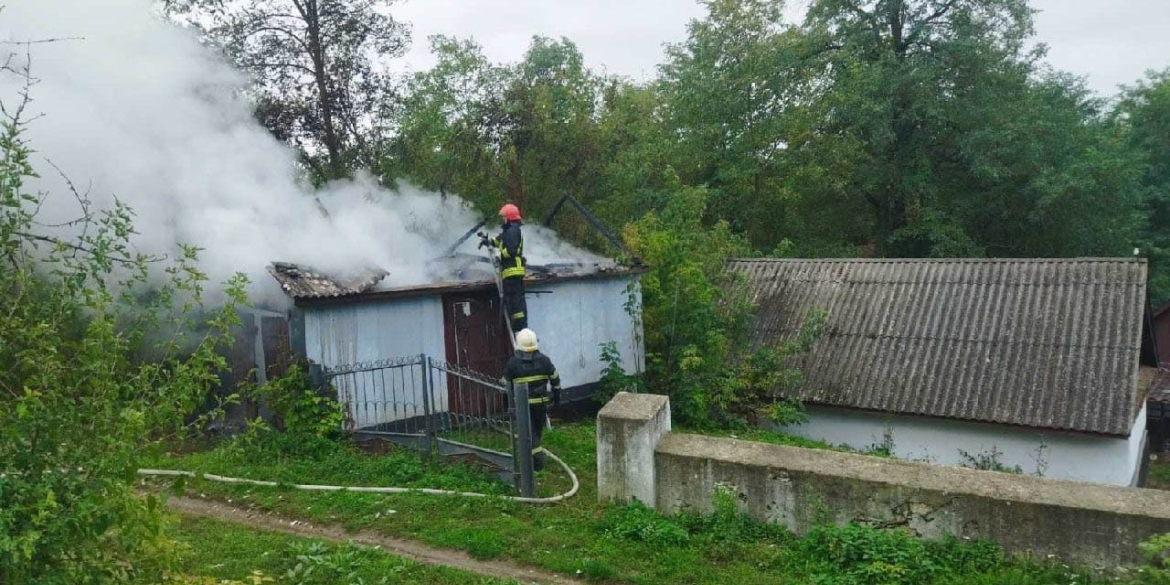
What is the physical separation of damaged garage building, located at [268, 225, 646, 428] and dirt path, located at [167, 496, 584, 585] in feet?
8.13

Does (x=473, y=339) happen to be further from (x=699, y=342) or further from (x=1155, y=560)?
(x=1155, y=560)

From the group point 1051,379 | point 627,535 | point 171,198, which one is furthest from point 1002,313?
point 171,198

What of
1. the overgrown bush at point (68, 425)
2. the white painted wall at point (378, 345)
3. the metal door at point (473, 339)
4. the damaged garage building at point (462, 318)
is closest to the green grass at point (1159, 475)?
the damaged garage building at point (462, 318)

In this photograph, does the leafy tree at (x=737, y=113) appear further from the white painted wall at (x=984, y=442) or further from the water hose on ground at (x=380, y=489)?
the water hose on ground at (x=380, y=489)

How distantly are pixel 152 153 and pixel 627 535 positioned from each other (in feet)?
27.8

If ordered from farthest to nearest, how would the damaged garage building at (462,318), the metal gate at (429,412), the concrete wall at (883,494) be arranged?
the damaged garage building at (462,318) < the metal gate at (429,412) < the concrete wall at (883,494)

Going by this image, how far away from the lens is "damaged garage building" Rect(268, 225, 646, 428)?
1025 cm

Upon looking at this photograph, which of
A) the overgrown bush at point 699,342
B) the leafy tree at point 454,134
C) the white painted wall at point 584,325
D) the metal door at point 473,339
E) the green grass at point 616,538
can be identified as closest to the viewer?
the green grass at point 616,538

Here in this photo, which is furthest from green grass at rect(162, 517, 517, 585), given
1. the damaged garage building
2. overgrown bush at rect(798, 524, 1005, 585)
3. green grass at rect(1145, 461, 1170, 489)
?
green grass at rect(1145, 461, 1170, 489)

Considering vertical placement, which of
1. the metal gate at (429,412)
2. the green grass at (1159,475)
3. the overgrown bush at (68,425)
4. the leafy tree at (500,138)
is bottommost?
the green grass at (1159,475)

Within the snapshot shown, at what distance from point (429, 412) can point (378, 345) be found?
1.31 meters

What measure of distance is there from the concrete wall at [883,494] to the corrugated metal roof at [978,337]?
287 inches

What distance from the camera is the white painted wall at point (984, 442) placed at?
12.6 meters

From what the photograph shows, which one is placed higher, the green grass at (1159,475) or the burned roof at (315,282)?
the burned roof at (315,282)
